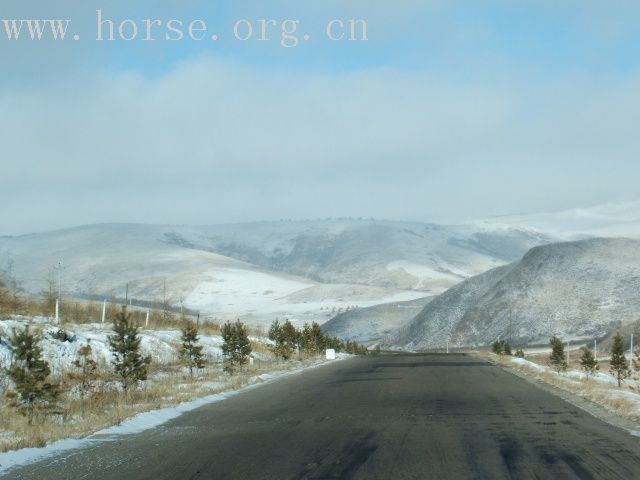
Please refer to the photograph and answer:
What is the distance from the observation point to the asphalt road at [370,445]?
1087 cm

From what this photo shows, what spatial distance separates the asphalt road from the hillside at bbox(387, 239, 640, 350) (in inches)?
5265

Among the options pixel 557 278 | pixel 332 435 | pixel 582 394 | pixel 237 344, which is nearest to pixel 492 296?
pixel 557 278

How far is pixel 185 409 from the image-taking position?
840 inches

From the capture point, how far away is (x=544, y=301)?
166 metres

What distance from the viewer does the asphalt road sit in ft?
35.7

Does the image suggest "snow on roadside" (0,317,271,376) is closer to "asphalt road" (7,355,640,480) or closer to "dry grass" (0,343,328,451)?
"dry grass" (0,343,328,451)

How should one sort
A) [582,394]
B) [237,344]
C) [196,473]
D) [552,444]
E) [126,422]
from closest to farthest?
[196,473] → [552,444] → [126,422] → [582,394] → [237,344]

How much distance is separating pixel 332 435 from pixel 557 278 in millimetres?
169184

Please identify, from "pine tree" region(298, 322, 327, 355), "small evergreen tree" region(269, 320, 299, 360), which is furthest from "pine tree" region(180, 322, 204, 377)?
"pine tree" region(298, 322, 327, 355)

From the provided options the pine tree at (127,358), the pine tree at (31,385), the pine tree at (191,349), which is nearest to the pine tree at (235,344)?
the pine tree at (191,349)

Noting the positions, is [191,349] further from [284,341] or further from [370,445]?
[370,445]

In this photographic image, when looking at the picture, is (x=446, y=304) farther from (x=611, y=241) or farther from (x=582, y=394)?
(x=582, y=394)

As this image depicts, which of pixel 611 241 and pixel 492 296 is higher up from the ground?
pixel 611 241

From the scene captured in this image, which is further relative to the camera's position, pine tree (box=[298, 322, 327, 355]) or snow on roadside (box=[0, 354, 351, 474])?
pine tree (box=[298, 322, 327, 355])
